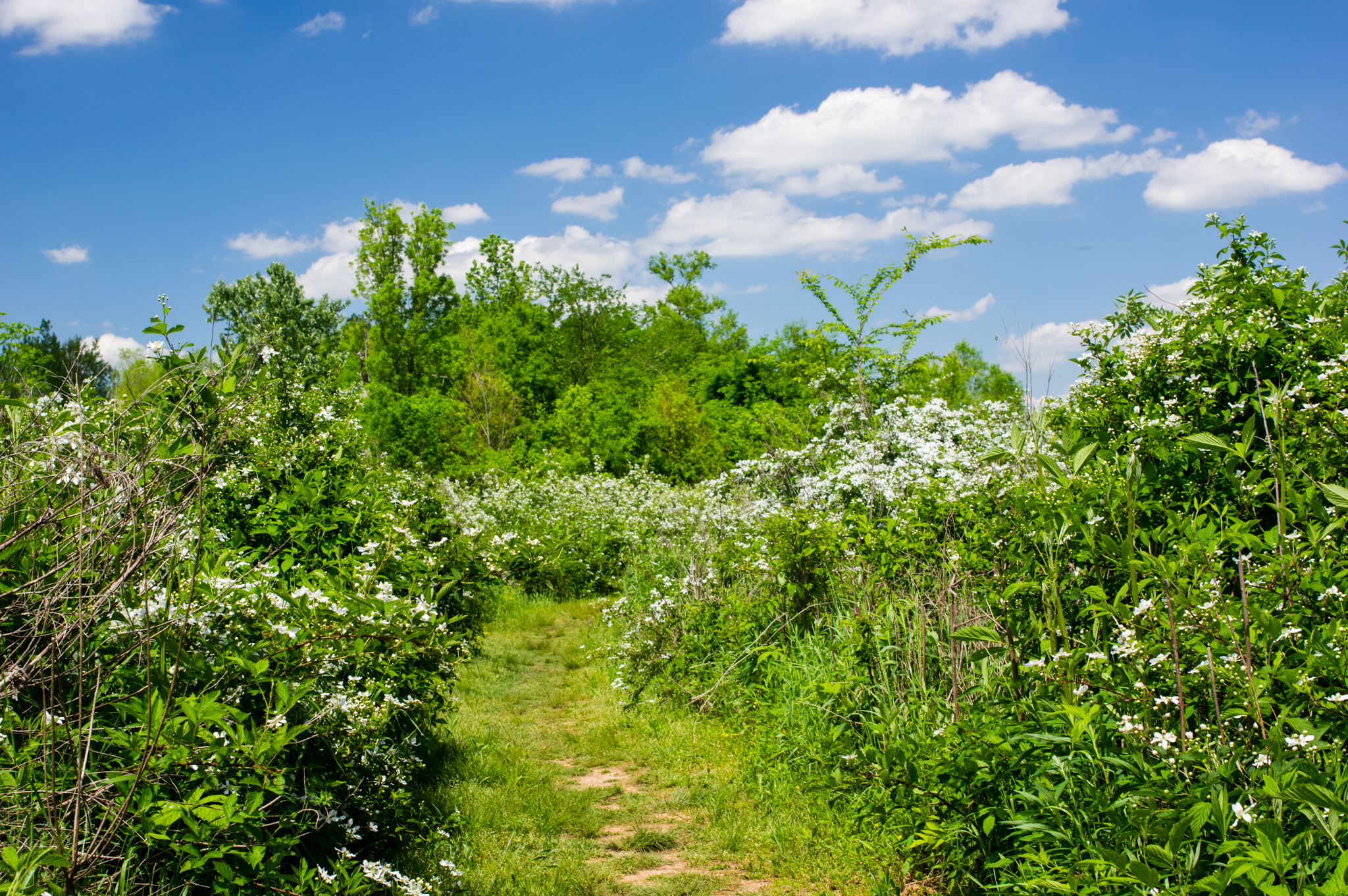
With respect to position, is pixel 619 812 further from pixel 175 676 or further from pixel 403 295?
pixel 403 295

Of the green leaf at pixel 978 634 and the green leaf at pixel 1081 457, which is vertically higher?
the green leaf at pixel 1081 457

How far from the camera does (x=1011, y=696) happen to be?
343 cm

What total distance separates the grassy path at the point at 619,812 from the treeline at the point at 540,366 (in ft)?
9.65

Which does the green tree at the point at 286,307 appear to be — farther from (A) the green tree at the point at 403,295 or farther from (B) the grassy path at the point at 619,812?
(B) the grassy path at the point at 619,812

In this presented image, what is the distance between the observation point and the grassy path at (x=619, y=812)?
13.0 feet

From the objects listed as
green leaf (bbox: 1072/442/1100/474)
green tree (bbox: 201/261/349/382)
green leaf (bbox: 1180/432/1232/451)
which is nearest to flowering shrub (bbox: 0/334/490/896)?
green leaf (bbox: 1072/442/1100/474)

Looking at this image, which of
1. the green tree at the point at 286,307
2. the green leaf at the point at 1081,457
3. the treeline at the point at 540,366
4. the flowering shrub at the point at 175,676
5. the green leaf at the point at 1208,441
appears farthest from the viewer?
the green tree at the point at 286,307

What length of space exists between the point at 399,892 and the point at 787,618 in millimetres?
3593

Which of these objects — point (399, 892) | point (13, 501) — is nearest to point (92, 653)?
point (13, 501)

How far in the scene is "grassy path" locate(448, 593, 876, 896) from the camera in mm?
3953

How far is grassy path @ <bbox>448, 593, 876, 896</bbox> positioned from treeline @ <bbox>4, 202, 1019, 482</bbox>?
294 cm

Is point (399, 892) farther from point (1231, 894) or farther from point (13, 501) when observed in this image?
point (1231, 894)

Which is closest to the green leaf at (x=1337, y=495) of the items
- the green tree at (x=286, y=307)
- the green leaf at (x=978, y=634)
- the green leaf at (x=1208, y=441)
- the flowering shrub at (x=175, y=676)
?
the green leaf at (x=1208, y=441)

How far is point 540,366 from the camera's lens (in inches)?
1052
